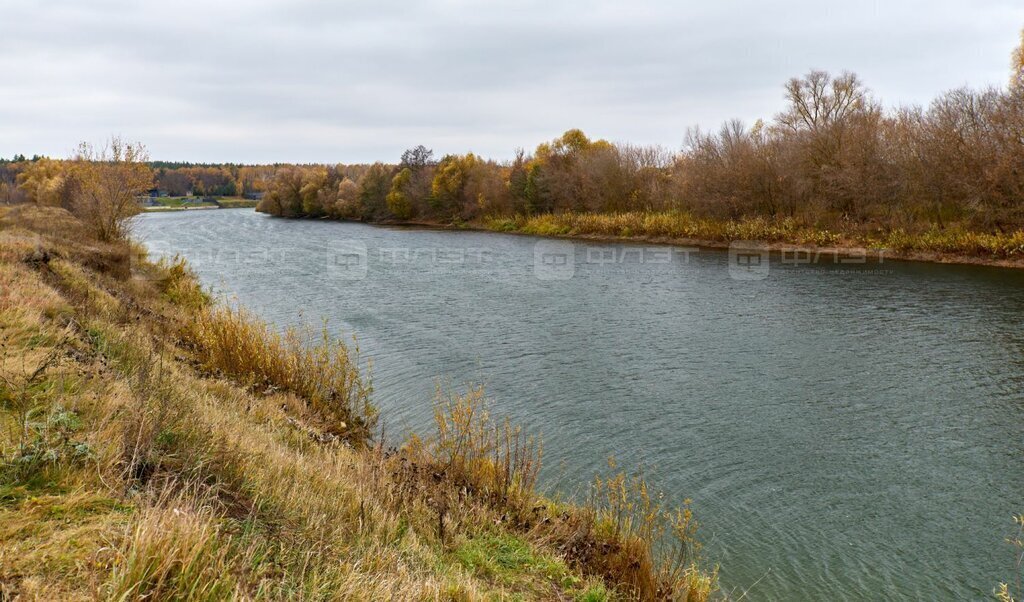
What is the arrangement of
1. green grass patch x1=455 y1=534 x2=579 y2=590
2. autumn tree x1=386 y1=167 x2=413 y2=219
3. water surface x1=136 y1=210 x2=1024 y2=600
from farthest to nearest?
autumn tree x1=386 y1=167 x2=413 y2=219 → water surface x1=136 y1=210 x2=1024 y2=600 → green grass patch x1=455 y1=534 x2=579 y2=590

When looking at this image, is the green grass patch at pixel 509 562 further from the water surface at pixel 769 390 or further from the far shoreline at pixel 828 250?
the far shoreline at pixel 828 250

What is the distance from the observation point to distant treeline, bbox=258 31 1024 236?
3231cm

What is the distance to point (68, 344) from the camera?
315 inches

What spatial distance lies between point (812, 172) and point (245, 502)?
44.1 metres

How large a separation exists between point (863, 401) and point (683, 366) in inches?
152

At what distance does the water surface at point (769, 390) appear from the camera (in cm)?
752

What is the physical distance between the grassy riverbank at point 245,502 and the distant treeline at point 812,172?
3490cm

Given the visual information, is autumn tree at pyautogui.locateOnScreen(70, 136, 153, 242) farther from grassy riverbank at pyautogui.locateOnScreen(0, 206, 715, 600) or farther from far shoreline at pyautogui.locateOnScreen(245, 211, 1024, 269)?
far shoreline at pyautogui.locateOnScreen(245, 211, 1024, 269)

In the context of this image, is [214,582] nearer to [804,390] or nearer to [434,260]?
[804,390]

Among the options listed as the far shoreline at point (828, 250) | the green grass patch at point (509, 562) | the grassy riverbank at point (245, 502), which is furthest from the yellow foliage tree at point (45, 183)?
the green grass patch at point (509, 562)

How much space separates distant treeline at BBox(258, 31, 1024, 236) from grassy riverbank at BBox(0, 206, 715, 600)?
34.9 m

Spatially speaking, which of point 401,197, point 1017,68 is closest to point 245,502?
point 1017,68

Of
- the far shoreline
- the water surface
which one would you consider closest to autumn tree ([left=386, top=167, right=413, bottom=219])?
the far shoreline

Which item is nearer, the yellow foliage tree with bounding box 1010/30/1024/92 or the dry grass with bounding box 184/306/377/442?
the dry grass with bounding box 184/306/377/442
